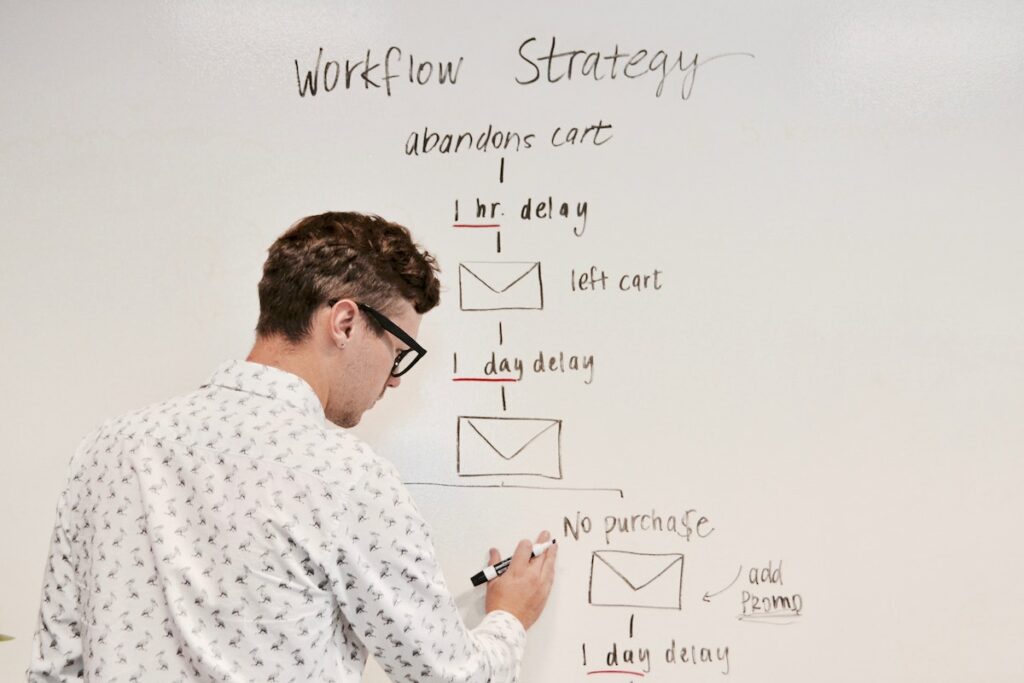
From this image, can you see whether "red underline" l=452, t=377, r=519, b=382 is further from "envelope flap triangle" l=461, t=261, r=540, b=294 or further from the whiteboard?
"envelope flap triangle" l=461, t=261, r=540, b=294

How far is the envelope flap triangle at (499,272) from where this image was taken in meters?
1.35

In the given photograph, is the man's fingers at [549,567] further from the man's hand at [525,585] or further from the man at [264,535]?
the man at [264,535]

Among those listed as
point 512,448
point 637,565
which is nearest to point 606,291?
point 512,448

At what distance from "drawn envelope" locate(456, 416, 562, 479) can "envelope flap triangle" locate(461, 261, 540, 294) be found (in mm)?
189

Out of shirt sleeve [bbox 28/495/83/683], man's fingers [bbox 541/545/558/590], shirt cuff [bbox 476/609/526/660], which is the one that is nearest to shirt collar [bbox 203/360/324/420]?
shirt sleeve [bbox 28/495/83/683]

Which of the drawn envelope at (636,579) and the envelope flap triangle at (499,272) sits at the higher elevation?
the envelope flap triangle at (499,272)

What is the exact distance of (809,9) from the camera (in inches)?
53.7

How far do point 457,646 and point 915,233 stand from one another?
880 mm

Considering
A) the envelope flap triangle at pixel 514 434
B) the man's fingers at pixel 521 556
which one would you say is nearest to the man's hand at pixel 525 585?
the man's fingers at pixel 521 556

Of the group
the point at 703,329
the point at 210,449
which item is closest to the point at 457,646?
the point at 210,449

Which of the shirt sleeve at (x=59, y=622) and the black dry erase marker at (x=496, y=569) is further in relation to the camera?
the black dry erase marker at (x=496, y=569)

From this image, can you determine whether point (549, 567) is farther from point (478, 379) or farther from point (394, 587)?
point (394, 587)

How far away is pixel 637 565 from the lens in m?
1.33

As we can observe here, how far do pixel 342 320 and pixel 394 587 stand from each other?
28 cm
